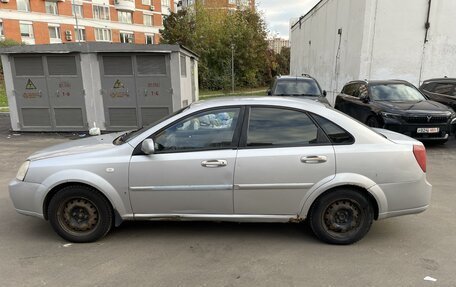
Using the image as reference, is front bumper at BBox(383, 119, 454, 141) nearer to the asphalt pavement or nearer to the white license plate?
the white license plate

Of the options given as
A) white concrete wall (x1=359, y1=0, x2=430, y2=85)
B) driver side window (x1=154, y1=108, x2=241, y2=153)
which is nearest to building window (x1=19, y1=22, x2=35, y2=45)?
white concrete wall (x1=359, y1=0, x2=430, y2=85)

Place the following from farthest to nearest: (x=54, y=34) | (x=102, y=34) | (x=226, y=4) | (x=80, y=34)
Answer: (x=102, y=34)
(x=226, y=4)
(x=80, y=34)
(x=54, y=34)

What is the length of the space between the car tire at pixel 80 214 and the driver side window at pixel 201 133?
0.87m

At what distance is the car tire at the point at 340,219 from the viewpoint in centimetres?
361

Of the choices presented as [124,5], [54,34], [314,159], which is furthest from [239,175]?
[124,5]

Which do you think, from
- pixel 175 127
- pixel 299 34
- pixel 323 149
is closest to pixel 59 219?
pixel 175 127

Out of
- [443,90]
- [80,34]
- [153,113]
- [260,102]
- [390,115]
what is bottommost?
[153,113]

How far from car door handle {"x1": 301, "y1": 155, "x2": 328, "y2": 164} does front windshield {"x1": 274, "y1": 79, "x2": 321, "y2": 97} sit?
6.37 m

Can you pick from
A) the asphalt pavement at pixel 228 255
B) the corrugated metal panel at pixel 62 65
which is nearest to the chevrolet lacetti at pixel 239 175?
the asphalt pavement at pixel 228 255

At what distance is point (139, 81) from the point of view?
10.0 metres

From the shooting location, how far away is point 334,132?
11.8 feet

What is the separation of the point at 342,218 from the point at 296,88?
22.0 ft

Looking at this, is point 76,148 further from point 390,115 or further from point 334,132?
point 390,115

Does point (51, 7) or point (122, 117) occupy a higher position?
point (51, 7)
